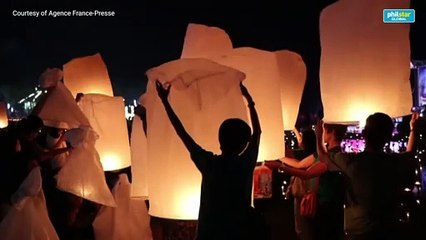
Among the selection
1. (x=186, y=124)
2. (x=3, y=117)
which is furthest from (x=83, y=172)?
(x=3, y=117)

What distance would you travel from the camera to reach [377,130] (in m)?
3.39

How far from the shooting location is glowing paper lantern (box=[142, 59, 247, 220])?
11.4 feet

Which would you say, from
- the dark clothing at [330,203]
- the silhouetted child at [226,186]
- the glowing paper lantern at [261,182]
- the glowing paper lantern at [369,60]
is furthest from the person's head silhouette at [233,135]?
the dark clothing at [330,203]

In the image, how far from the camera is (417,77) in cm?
1102

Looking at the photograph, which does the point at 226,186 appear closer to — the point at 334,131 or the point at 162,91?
the point at 162,91

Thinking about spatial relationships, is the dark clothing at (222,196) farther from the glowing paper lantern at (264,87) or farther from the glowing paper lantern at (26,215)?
the glowing paper lantern at (26,215)

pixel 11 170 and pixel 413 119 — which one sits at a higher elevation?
pixel 413 119

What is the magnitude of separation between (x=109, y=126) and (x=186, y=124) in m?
2.17

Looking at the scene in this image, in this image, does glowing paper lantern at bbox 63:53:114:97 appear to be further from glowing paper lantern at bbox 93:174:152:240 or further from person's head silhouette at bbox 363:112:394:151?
person's head silhouette at bbox 363:112:394:151

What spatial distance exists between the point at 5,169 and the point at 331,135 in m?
2.73

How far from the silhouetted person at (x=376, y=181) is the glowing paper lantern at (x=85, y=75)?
3404mm

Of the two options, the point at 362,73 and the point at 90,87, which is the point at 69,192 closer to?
the point at 90,87

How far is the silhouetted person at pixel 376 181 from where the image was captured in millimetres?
3408

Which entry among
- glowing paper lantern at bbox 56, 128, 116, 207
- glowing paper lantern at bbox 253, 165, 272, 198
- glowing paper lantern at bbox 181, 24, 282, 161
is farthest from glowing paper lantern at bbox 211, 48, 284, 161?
glowing paper lantern at bbox 56, 128, 116, 207
